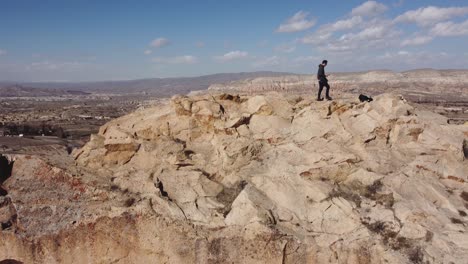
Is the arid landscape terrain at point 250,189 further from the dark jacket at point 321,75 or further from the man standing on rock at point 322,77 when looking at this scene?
the dark jacket at point 321,75

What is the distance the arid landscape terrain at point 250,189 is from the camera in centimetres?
1312

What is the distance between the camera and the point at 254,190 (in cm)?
1455

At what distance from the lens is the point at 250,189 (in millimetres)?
14531

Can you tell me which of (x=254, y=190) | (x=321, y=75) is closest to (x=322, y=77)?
(x=321, y=75)

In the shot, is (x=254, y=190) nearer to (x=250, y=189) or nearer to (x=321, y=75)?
(x=250, y=189)

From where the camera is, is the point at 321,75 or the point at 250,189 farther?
the point at 321,75

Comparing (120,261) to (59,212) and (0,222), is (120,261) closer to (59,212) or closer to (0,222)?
(59,212)

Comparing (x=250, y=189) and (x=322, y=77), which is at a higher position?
(x=322, y=77)

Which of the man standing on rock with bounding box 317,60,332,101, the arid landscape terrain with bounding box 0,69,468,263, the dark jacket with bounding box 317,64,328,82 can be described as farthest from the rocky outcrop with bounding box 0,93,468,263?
the dark jacket with bounding box 317,64,328,82

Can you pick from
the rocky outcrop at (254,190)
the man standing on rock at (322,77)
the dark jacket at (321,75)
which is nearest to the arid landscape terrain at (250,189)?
the rocky outcrop at (254,190)

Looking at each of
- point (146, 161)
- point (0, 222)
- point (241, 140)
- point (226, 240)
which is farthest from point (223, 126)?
point (0, 222)

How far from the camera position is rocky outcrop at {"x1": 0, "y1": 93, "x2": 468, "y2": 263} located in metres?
13.1

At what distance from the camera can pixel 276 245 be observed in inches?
511

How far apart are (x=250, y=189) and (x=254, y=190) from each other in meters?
0.15
